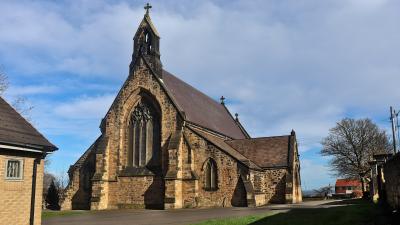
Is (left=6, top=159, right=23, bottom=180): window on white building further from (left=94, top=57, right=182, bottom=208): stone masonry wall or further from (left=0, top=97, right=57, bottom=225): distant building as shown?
(left=94, top=57, right=182, bottom=208): stone masonry wall

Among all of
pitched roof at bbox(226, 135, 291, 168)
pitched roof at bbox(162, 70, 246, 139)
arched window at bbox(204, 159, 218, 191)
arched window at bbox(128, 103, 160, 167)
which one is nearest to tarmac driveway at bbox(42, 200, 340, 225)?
arched window at bbox(204, 159, 218, 191)

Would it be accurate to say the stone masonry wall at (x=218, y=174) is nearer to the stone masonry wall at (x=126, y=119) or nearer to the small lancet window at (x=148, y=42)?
the stone masonry wall at (x=126, y=119)

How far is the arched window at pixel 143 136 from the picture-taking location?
35.5 metres

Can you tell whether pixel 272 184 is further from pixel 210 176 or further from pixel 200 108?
pixel 200 108

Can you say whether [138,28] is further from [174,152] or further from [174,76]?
[174,152]

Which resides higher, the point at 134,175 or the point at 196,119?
the point at 196,119

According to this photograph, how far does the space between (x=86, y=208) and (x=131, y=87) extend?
10.8 metres

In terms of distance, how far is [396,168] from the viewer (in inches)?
585

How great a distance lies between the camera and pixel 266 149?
40531mm

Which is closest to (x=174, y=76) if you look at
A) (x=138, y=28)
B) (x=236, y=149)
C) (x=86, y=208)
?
(x=138, y=28)

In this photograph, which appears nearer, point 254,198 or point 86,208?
point 254,198

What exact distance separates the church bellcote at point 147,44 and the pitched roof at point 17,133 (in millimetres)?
21620

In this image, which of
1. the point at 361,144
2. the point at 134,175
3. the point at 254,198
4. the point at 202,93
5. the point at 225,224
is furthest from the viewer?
the point at 361,144

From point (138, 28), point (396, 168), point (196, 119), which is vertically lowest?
point (396, 168)
